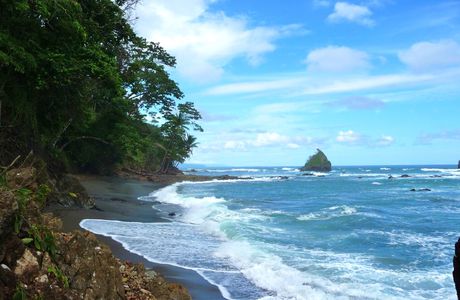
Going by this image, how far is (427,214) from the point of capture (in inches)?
→ 895

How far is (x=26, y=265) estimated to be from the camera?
11.9ft

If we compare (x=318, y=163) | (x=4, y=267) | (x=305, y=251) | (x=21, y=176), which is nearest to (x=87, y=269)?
(x=4, y=267)

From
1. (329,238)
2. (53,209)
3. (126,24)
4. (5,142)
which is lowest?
(329,238)

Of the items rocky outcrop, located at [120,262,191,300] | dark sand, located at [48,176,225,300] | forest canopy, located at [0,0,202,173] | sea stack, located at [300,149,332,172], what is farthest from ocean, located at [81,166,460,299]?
sea stack, located at [300,149,332,172]

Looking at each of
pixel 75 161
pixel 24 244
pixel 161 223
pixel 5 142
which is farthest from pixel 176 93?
pixel 24 244

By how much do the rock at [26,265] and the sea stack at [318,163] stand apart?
125 m

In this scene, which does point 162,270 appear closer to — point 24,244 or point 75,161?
point 24,244

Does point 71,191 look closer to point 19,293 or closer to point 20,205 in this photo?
point 20,205

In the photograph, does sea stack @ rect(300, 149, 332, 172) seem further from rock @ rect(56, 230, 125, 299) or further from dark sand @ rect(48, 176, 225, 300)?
rock @ rect(56, 230, 125, 299)

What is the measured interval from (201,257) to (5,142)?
5400 mm

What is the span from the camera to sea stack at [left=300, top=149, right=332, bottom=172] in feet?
413

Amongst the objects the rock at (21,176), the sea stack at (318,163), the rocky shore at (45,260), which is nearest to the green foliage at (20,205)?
the rocky shore at (45,260)

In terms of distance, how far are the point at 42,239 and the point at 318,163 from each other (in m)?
125

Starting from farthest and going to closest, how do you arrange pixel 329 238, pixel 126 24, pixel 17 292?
pixel 329 238 < pixel 126 24 < pixel 17 292
